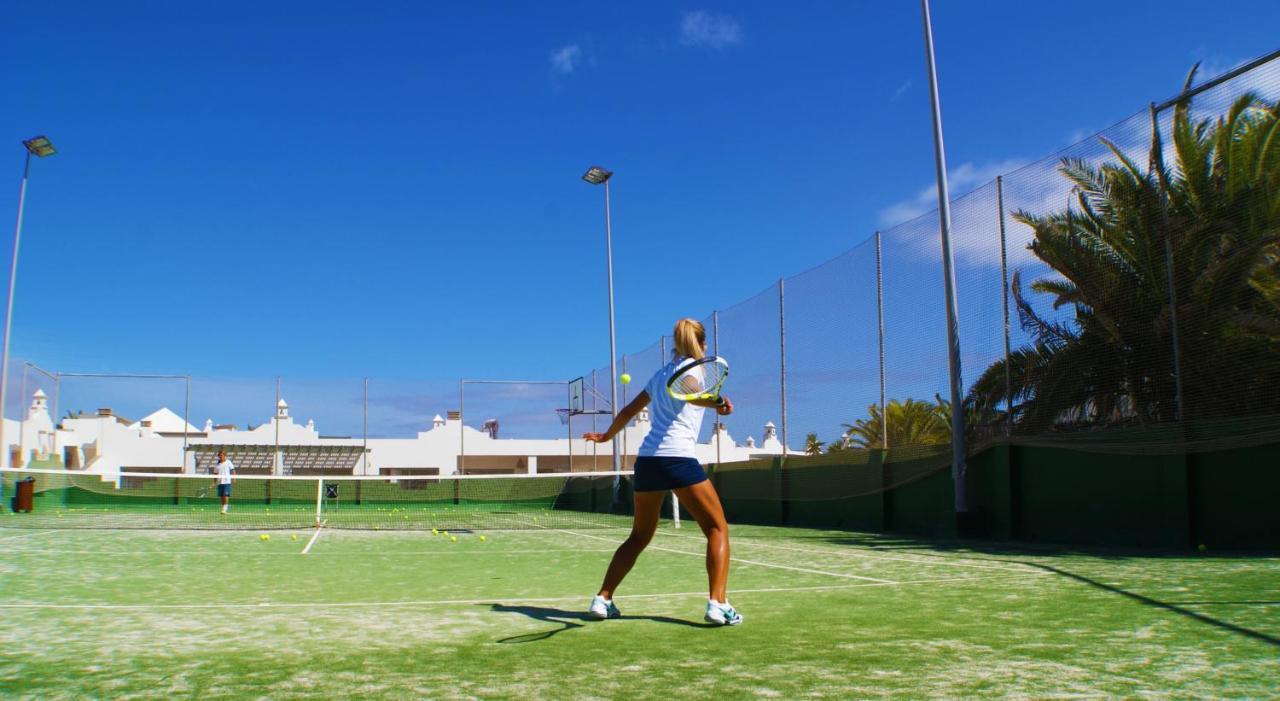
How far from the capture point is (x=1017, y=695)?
3.50m

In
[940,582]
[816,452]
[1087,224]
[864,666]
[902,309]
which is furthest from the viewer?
[816,452]

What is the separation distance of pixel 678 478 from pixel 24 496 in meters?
24.4

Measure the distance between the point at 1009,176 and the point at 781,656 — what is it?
11.3m

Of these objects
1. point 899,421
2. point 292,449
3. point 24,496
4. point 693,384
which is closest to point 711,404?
point 693,384

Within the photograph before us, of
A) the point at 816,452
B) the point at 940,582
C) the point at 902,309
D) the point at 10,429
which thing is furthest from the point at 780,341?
the point at 10,429

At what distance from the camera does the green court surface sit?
3.73 metres

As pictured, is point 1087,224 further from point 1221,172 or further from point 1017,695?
point 1017,695

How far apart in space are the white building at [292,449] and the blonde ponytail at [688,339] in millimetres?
16513

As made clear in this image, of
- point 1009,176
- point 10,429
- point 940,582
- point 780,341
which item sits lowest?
point 940,582

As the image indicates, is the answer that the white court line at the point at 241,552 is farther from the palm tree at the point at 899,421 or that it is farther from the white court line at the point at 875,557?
the palm tree at the point at 899,421

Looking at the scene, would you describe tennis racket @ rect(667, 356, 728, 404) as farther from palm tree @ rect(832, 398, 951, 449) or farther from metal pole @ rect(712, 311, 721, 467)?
metal pole @ rect(712, 311, 721, 467)

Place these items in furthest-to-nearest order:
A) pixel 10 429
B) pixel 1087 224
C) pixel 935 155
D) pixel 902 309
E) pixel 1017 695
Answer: pixel 10 429, pixel 902 309, pixel 935 155, pixel 1087 224, pixel 1017 695

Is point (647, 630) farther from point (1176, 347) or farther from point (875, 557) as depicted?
point (1176, 347)

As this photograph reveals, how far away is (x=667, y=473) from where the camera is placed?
16.9 ft
